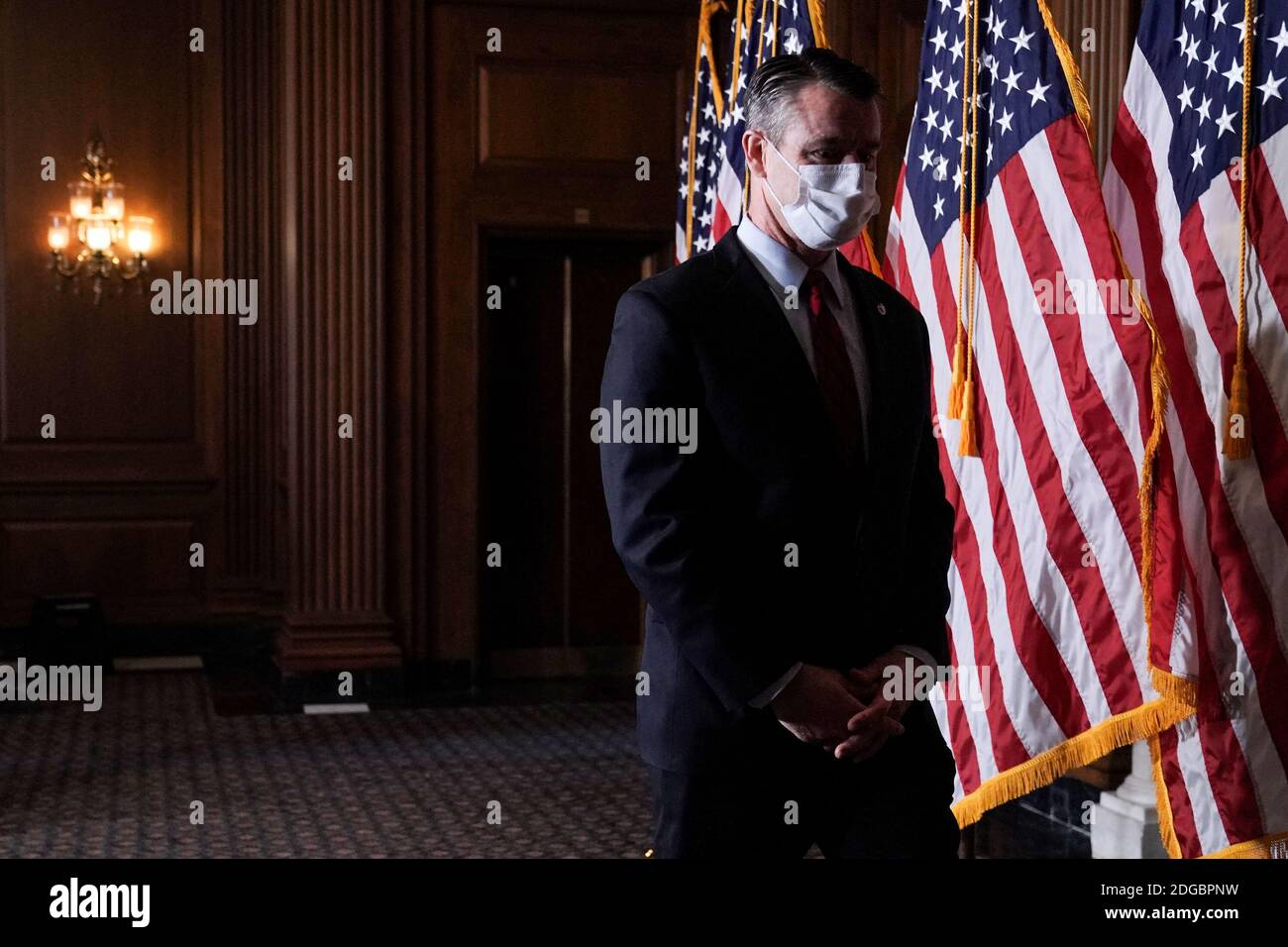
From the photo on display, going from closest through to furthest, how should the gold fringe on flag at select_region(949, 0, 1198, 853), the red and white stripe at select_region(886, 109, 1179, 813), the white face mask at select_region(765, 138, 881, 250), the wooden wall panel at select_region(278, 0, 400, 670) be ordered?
the white face mask at select_region(765, 138, 881, 250) < the gold fringe on flag at select_region(949, 0, 1198, 853) < the red and white stripe at select_region(886, 109, 1179, 813) < the wooden wall panel at select_region(278, 0, 400, 670)

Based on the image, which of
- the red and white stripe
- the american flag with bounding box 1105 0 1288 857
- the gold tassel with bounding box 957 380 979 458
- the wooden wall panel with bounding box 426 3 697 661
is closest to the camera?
the american flag with bounding box 1105 0 1288 857

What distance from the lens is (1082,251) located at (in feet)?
12.0

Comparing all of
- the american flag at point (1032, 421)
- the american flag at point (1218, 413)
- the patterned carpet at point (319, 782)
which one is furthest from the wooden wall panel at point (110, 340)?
the american flag at point (1218, 413)

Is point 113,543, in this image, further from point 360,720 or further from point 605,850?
point 605,850

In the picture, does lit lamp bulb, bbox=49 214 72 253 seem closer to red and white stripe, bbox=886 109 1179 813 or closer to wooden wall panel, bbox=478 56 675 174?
wooden wall panel, bbox=478 56 675 174

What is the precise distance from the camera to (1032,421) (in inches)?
151

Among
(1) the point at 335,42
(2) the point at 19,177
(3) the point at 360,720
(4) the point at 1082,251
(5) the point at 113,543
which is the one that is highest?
(1) the point at 335,42

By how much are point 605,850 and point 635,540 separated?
3.11 m

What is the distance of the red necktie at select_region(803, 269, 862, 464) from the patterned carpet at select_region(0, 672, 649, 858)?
300cm

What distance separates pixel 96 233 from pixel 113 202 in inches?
8.4

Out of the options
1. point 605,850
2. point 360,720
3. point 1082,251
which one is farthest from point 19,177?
point 1082,251

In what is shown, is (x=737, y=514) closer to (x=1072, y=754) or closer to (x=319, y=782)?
(x=1072, y=754)

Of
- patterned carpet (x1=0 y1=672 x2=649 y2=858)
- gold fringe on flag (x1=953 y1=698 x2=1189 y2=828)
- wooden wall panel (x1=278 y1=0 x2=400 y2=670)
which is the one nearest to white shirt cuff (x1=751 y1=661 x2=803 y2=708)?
gold fringe on flag (x1=953 y1=698 x2=1189 y2=828)

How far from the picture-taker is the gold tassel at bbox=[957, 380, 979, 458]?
4043mm
